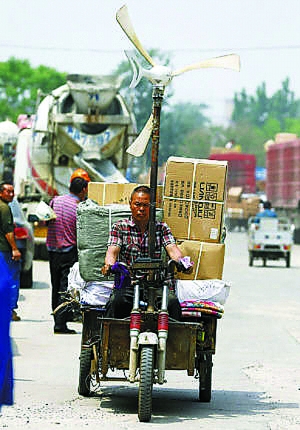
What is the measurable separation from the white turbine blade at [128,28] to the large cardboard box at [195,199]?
1.17 meters

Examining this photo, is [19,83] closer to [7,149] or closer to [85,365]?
[7,149]

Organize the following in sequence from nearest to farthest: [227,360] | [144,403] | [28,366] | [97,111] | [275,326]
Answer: [144,403] → [28,366] → [227,360] → [275,326] → [97,111]

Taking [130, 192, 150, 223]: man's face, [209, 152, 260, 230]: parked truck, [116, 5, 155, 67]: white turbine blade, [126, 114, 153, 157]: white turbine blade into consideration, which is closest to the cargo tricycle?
[130, 192, 150, 223]: man's face

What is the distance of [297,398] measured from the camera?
10.3 m

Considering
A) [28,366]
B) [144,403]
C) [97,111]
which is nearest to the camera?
[144,403]

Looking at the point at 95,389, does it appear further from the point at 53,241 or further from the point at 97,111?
the point at 97,111

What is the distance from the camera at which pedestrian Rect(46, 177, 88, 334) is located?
14.4 m

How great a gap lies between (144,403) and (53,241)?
591 centimetres

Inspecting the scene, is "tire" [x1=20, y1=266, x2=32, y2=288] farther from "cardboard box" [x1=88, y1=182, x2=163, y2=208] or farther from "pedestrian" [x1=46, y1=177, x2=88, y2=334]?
"cardboard box" [x1=88, y1=182, x2=163, y2=208]

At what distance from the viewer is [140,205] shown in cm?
955

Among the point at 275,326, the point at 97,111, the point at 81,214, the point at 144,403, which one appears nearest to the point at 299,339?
the point at 275,326

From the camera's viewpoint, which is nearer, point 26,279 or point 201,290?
point 201,290

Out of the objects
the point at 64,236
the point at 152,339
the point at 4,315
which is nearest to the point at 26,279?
the point at 64,236

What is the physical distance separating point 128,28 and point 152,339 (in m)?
2.39
